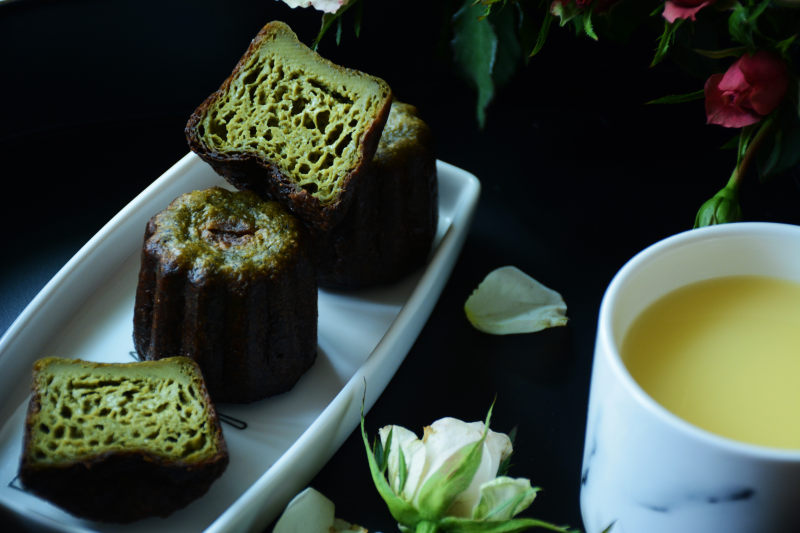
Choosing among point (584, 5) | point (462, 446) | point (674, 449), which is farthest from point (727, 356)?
point (584, 5)

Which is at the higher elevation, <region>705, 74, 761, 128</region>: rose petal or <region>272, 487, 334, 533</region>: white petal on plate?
<region>705, 74, 761, 128</region>: rose petal

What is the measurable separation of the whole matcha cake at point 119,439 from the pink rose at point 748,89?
555mm

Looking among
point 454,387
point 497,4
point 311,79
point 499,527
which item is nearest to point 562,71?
point 497,4

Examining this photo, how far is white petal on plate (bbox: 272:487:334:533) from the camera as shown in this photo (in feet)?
2.69

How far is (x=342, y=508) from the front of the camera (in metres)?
0.90

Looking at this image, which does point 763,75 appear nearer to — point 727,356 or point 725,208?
point 725,208

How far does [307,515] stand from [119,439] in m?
0.18

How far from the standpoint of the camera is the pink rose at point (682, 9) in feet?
2.67

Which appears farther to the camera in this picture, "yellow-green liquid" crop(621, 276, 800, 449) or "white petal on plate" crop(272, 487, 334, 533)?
"white petal on plate" crop(272, 487, 334, 533)

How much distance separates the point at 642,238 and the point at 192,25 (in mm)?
634

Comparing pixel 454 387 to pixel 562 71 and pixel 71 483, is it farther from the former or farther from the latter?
pixel 562 71

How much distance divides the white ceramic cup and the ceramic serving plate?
0.26 m

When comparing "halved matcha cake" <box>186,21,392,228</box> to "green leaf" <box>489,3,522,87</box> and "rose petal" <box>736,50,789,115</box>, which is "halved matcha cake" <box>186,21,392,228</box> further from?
"rose petal" <box>736,50,789,115</box>

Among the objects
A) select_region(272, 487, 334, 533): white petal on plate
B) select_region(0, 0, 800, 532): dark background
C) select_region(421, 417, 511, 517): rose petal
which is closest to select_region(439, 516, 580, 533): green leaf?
select_region(421, 417, 511, 517): rose petal
